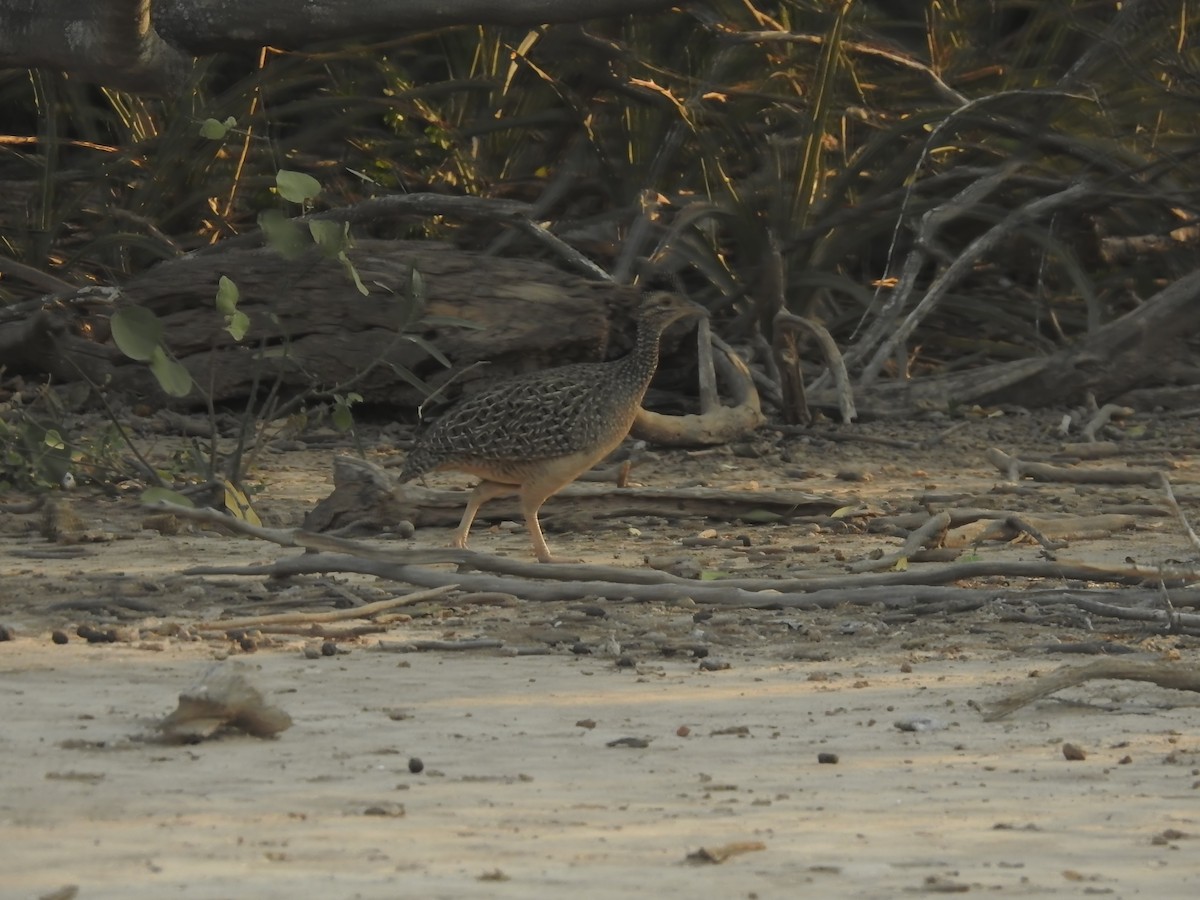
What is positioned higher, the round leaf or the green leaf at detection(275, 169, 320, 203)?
the round leaf

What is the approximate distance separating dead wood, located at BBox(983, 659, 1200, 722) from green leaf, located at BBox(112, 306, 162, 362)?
315 cm

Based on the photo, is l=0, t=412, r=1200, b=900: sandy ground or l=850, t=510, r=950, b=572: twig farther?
l=850, t=510, r=950, b=572: twig

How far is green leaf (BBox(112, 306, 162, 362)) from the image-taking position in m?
6.22

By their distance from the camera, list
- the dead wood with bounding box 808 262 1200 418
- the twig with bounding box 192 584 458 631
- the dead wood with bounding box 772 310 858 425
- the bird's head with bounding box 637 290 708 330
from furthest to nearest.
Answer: the dead wood with bounding box 808 262 1200 418 < the dead wood with bounding box 772 310 858 425 < the bird's head with bounding box 637 290 708 330 < the twig with bounding box 192 584 458 631

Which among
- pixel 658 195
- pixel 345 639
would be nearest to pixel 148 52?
pixel 345 639

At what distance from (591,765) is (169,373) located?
2.96 m

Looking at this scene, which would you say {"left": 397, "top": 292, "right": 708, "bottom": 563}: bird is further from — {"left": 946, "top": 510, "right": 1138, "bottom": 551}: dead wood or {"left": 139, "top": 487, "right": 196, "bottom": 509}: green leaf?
{"left": 946, "top": 510, "right": 1138, "bottom": 551}: dead wood

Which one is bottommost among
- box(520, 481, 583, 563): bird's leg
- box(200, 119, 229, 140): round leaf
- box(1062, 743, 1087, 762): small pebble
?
box(520, 481, 583, 563): bird's leg

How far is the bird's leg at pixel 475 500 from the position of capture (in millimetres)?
6887

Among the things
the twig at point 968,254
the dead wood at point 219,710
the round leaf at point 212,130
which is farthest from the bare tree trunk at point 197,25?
the twig at point 968,254

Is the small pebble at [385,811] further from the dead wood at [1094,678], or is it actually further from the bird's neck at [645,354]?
the bird's neck at [645,354]

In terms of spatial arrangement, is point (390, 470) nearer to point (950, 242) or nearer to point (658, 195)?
point (658, 195)

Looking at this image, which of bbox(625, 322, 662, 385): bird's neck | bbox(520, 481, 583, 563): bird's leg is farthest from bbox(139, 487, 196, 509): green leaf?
bbox(625, 322, 662, 385): bird's neck

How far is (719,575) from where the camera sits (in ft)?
20.3
